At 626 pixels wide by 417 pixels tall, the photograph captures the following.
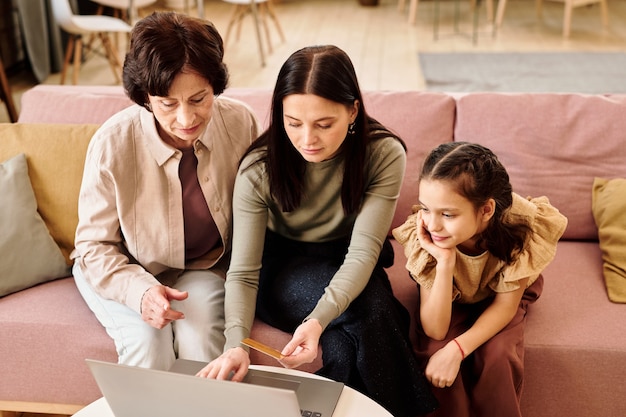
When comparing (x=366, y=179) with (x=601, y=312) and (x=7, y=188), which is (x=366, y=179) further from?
(x=7, y=188)

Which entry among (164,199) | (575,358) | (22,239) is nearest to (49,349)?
(22,239)

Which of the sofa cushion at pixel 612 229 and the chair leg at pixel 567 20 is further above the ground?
the sofa cushion at pixel 612 229

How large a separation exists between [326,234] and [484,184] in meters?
0.42

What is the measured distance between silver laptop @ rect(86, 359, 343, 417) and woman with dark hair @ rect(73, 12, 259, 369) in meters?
0.40

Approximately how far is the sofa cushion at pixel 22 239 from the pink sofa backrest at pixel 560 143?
119 centimetres

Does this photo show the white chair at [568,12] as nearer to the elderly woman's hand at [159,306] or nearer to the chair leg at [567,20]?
the chair leg at [567,20]

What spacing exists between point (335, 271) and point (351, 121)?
0.37 metres

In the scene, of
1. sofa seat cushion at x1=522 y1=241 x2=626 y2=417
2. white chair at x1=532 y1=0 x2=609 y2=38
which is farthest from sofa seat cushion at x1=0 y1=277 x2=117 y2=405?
white chair at x1=532 y1=0 x2=609 y2=38

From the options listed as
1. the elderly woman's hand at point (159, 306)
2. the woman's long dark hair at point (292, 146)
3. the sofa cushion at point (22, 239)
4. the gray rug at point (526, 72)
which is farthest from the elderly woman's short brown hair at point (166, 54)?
the gray rug at point (526, 72)

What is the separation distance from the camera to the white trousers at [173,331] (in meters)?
1.70

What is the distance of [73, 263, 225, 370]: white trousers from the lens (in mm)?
1696

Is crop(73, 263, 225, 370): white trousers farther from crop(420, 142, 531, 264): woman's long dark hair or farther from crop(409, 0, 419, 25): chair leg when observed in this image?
crop(409, 0, 419, 25): chair leg

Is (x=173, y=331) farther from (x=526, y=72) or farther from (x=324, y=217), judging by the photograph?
(x=526, y=72)

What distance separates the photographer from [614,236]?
2.00 metres
